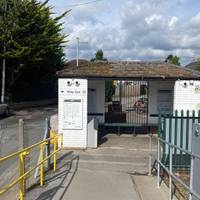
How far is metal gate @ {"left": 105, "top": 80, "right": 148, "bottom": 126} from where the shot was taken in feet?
75.5

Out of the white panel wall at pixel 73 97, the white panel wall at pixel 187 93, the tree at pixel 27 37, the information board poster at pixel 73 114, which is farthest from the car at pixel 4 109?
the white panel wall at pixel 187 93

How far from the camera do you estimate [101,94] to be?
857 inches

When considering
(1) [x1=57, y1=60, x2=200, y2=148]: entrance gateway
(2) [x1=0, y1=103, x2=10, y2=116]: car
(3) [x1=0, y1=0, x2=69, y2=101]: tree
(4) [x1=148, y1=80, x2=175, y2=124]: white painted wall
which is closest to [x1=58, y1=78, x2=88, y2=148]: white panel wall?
(1) [x1=57, y1=60, x2=200, y2=148]: entrance gateway

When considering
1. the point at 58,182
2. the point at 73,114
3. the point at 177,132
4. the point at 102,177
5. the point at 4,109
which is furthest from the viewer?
the point at 4,109

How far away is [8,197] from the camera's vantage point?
31.5 feet

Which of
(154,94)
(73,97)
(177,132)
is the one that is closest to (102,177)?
(177,132)

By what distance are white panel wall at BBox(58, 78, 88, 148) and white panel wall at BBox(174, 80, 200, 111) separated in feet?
12.4

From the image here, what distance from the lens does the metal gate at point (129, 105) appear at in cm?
2302

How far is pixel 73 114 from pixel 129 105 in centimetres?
929

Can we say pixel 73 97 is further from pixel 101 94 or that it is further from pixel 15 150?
pixel 101 94

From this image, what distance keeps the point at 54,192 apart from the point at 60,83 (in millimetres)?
8634

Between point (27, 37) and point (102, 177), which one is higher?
point (27, 37)

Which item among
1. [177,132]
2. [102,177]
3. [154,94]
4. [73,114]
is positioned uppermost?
[154,94]

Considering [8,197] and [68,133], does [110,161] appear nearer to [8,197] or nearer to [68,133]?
[68,133]
